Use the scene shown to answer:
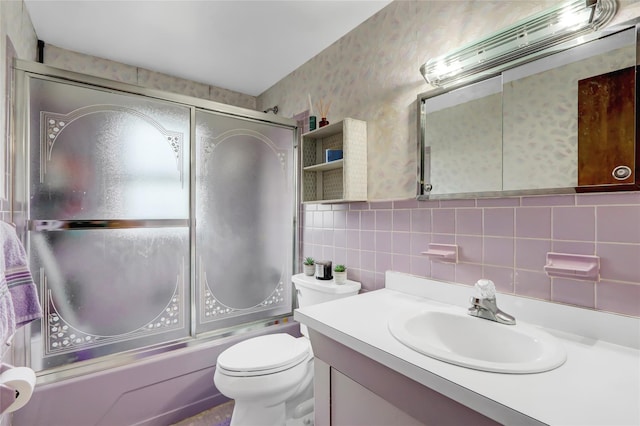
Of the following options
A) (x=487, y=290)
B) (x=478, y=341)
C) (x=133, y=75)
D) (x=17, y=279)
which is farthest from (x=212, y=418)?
(x=133, y=75)

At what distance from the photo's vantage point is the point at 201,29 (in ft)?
6.04

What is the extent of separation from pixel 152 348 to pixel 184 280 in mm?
401

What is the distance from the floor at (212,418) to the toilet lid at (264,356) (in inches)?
20.1

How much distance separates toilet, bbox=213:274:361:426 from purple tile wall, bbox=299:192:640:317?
0.36 m

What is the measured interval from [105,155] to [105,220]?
345 millimetres

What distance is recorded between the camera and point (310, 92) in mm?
2217

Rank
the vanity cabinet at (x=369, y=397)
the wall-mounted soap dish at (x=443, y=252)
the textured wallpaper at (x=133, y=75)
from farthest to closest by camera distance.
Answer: the textured wallpaper at (x=133, y=75) < the wall-mounted soap dish at (x=443, y=252) < the vanity cabinet at (x=369, y=397)

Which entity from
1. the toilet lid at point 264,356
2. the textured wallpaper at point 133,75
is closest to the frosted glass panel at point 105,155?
the textured wallpaper at point 133,75

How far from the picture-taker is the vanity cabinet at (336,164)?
5.51 ft

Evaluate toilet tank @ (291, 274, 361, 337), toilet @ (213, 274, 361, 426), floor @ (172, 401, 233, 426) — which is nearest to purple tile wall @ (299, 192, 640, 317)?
toilet tank @ (291, 274, 361, 337)

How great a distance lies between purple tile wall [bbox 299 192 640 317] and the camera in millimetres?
903

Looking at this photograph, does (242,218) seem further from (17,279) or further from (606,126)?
(606,126)

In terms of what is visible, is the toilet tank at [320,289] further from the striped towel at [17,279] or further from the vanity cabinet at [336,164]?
the striped towel at [17,279]

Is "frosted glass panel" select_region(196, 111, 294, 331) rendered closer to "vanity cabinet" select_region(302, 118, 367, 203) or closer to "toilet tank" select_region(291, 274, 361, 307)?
"vanity cabinet" select_region(302, 118, 367, 203)
